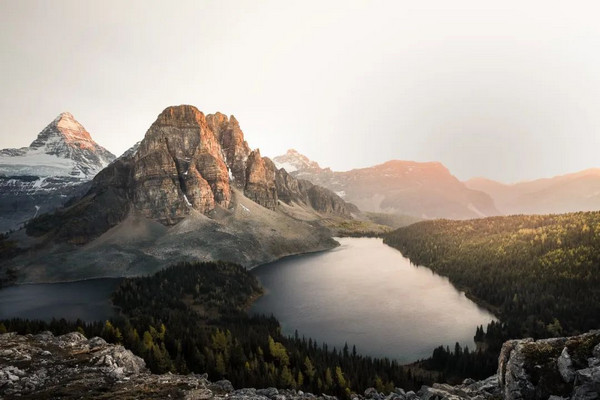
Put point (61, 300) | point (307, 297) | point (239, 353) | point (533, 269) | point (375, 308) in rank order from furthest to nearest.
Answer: point (61, 300), point (307, 297), point (533, 269), point (375, 308), point (239, 353)

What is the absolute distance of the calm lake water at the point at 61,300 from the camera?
102656 millimetres

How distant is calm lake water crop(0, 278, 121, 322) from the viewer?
337ft

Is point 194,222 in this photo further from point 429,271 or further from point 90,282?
point 429,271

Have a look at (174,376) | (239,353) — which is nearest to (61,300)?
(239,353)

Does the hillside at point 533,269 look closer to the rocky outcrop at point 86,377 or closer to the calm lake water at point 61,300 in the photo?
the rocky outcrop at point 86,377

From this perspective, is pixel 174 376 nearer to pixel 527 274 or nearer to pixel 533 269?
pixel 527 274

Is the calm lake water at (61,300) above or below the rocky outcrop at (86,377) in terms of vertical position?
below

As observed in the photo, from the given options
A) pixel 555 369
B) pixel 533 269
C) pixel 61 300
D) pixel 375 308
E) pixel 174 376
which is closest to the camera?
pixel 555 369

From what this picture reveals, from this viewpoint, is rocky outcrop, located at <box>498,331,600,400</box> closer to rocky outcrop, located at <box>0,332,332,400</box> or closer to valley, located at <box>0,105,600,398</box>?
rocky outcrop, located at <box>0,332,332,400</box>

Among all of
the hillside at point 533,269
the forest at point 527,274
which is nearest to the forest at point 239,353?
the forest at point 527,274

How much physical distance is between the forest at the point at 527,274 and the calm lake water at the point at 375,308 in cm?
576

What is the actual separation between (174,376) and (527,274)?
112 metres

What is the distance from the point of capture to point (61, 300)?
120 m

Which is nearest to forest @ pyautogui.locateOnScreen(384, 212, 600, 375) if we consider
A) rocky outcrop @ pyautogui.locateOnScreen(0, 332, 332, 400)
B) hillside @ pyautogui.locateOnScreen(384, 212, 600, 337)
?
hillside @ pyautogui.locateOnScreen(384, 212, 600, 337)
